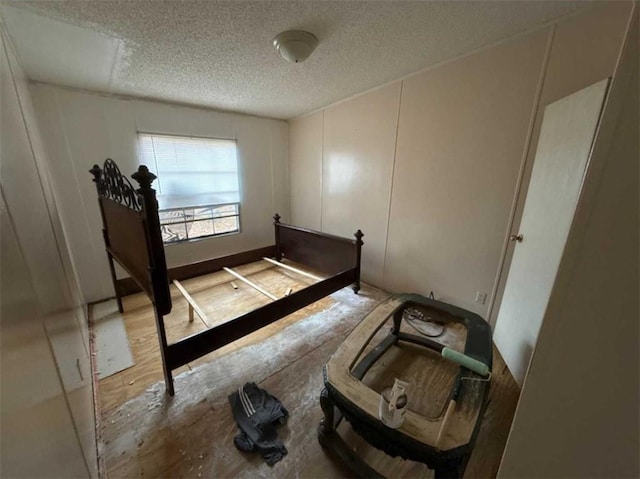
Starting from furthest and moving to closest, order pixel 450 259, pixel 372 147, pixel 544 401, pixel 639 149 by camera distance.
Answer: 1. pixel 372 147
2. pixel 450 259
3. pixel 544 401
4. pixel 639 149

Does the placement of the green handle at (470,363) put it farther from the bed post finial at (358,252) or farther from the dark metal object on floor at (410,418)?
the bed post finial at (358,252)

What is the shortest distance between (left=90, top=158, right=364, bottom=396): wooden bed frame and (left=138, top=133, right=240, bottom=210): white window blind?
32.9 inches

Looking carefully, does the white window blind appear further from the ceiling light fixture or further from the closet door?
the closet door

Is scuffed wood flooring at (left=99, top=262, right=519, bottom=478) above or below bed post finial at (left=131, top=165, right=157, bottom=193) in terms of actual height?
below

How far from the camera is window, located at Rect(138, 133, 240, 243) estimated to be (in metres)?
3.06

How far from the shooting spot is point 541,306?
4.97 ft

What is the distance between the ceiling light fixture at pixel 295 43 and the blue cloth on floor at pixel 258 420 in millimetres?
2311

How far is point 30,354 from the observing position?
703mm

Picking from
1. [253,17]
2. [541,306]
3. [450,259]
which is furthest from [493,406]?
[253,17]

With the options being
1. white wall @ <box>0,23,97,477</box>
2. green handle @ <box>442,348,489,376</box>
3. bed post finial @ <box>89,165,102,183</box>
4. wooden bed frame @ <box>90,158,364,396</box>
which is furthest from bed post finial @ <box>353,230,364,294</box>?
bed post finial @ <box>89,165,102,183</box>

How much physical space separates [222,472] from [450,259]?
2369mm

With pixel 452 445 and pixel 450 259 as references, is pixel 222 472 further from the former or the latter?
pixel 450 259

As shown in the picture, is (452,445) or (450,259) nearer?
(452,445)

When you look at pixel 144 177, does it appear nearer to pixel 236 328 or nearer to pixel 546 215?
pixel 236 328
